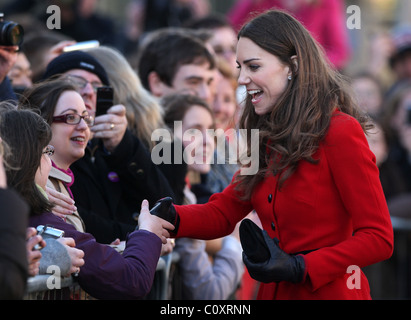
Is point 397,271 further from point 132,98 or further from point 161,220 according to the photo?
point 161,220

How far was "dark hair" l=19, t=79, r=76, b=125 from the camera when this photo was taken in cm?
371

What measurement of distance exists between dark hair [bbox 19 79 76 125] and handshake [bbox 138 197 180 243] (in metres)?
0.65

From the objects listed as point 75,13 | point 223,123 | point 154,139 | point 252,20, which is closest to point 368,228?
point 252,20

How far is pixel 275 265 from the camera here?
3156 millimetres

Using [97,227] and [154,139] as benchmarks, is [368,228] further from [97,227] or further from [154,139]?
[154,139]

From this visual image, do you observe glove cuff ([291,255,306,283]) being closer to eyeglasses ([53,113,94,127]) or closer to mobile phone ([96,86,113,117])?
eyeglasses ([53,113,94,127])

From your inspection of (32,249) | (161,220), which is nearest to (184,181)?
(161,220)

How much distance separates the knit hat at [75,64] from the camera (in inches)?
174

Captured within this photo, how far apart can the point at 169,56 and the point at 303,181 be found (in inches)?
101

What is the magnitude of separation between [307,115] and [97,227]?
1219 millimetres

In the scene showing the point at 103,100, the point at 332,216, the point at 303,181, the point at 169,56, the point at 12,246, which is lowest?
the point at 12,246

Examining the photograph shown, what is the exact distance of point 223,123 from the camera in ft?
21.2

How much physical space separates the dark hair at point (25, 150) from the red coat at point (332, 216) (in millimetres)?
839

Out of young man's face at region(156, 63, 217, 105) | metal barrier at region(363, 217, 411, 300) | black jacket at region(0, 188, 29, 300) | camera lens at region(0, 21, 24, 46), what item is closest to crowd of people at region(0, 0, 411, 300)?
black jacket at region(0, 188, 29, 300)
